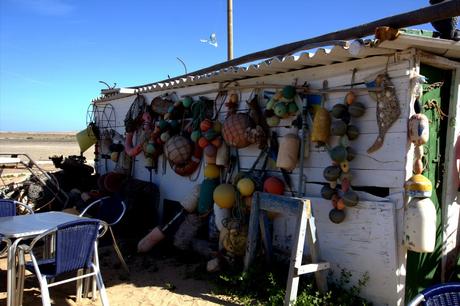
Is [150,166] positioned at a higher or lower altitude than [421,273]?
higher

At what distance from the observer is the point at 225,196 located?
576cm

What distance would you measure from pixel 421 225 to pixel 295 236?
115cm

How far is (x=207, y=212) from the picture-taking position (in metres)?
6.27

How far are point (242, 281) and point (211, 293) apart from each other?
0.38 m

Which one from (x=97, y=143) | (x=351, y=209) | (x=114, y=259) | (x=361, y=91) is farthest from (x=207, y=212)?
(x=97, y=143)

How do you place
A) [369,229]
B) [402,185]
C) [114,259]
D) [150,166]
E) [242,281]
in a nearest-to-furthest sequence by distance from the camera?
[402,185]
[369,229]
[242,281]
[114,259]
[150,166]

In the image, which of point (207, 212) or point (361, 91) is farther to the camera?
point (207, 212)

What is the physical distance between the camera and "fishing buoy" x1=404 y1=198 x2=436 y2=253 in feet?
12.6

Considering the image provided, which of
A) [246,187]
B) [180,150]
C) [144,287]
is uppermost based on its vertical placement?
[180,150]

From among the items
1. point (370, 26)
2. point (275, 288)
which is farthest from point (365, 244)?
point (370, 26)

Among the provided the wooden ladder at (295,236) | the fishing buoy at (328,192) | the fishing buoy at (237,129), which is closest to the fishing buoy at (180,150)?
the fishing buoy at (237,129)

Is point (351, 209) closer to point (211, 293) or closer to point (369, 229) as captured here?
point (369, 229)

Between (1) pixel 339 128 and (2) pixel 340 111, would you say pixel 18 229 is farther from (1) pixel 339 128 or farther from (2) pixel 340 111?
(2) pixel 340 111

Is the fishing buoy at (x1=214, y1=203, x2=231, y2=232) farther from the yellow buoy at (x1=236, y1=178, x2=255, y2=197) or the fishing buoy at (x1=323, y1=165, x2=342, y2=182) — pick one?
the fishing buoy at (x1=323, y1=165, x2=342, y2=182)
